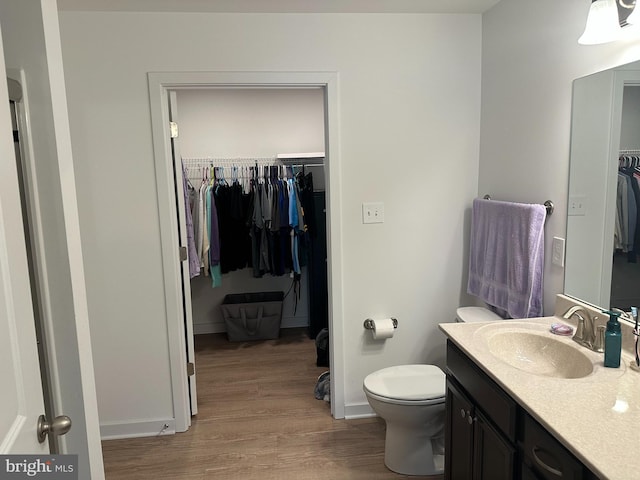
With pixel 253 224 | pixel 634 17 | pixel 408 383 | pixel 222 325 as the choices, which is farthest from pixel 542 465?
pixel 222 325


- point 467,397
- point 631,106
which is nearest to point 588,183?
point 631,106

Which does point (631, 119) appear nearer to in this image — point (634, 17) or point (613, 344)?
point (634, 17)

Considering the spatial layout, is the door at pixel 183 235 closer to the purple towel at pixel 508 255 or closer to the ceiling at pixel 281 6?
the ceiling at pixel 281 6

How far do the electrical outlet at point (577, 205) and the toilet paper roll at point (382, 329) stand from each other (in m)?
1.18

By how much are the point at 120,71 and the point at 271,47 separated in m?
0.82

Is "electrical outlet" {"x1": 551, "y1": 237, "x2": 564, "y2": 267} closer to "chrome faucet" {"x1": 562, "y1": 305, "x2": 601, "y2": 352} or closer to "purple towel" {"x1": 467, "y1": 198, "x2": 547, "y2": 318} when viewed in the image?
"purple towel" {"x1": 467, "y1": 198, "x2": 547, "y2": 318}

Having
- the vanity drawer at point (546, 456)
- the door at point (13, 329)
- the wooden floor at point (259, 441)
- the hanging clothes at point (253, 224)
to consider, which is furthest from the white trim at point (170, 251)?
the vanity drawer at point (546, 456)

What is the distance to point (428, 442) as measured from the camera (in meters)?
2.14

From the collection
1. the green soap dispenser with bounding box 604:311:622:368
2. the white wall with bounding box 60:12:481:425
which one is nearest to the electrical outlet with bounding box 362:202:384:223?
the white wall with bounding box 60:12:481:425

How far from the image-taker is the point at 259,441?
2.43 m

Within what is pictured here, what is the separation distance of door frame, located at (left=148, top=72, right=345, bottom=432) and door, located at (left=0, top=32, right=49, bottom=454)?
4.70 ft

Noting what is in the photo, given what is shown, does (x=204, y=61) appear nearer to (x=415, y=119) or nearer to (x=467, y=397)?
(x=415, y=119)

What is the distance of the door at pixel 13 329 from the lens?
83 centimetres

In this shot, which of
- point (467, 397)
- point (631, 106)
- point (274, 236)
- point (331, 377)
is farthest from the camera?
point (274, 236)
